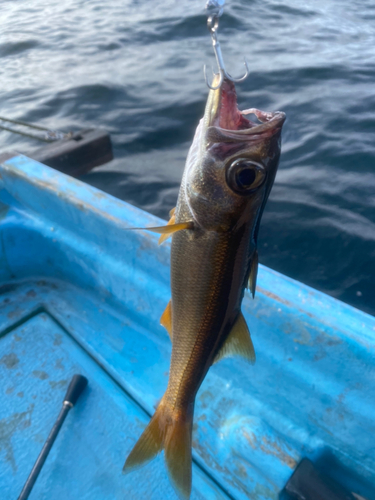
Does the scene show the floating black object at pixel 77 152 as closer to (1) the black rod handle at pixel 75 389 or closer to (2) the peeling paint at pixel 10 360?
(2) the peeling paint at pixel 10 360

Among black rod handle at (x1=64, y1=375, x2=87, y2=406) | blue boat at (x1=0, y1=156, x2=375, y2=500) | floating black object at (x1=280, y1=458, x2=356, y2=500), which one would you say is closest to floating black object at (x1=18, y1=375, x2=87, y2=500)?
black rod handle at (x1=64, y1=375, x2=87, y2=406)

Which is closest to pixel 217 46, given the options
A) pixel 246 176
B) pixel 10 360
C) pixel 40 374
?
pixel 246 176

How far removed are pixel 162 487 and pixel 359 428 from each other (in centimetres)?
111

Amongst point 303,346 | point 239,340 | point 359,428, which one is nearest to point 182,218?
point 239,340

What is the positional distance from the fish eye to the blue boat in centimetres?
117

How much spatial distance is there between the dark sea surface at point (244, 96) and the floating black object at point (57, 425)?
2464 millimetres

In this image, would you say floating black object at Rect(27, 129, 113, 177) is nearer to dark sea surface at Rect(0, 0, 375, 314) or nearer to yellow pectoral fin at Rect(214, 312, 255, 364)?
dark sea surface at Rect(0, 0, 375, 314)

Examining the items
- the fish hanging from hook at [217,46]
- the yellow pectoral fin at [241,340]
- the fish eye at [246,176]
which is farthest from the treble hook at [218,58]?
the yellow pectoral fin at [241,340]

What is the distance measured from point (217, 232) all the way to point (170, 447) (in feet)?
2.85

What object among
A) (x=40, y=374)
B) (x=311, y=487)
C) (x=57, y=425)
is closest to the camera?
(x=311, y=487)

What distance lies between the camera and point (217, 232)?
1251 mm

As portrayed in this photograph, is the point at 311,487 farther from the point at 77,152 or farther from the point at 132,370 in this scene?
the point at 77,152

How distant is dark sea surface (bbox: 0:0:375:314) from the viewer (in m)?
4.50

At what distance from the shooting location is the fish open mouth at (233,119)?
1.21 meters
